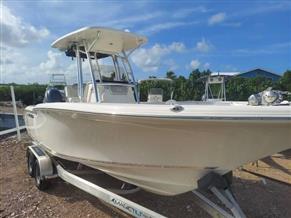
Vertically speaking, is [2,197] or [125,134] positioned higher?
[125,134]

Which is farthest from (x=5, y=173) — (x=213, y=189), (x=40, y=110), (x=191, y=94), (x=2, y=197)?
(x=191, y=94)

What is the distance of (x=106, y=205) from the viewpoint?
13.8 feet

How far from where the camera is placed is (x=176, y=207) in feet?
13.6

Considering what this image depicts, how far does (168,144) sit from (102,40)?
257cm

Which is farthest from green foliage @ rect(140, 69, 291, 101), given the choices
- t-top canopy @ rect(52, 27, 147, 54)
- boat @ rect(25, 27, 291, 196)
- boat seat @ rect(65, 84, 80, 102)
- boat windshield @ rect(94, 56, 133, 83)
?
boat @ rect(25, 27, 291, 196)

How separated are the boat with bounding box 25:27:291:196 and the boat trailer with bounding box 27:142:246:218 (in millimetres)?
135

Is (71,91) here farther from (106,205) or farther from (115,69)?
(106,205)

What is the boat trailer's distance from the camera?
3.03 metres

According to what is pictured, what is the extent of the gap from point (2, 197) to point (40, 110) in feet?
4.39

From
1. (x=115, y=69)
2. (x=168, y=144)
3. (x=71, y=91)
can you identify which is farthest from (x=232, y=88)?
(x=168, y=144)

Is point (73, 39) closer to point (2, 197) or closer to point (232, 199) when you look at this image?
point (2, 197)

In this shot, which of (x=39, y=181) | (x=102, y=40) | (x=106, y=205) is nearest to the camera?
(x=106, y=205)

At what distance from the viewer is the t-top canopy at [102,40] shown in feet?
15.7

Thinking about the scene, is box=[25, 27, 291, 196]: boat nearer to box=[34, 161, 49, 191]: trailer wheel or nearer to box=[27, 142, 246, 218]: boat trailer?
box=[27, 142, 246, 218]: boat trailer
